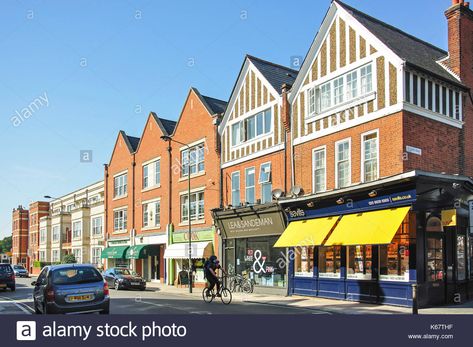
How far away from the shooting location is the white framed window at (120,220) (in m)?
43.1

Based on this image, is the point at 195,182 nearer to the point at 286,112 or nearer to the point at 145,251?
the point at 145,251

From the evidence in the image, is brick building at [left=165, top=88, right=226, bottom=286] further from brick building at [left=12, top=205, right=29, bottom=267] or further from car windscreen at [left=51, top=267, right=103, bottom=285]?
brick building at [left=12, top=205, right=29, bottom=267]

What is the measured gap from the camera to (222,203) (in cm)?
2906

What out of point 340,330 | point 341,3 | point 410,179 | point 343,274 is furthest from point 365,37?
point 340,330

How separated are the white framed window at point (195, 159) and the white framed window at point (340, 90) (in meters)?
10.6

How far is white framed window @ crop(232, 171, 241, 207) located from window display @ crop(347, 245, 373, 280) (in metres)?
8.81

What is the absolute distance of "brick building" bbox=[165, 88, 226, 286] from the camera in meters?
30.3

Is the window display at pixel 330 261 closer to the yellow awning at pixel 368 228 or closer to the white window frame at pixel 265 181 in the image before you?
the yellow awning at pixel 368 228

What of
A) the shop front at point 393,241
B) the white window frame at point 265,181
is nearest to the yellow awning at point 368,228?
the shop front at point 393,241

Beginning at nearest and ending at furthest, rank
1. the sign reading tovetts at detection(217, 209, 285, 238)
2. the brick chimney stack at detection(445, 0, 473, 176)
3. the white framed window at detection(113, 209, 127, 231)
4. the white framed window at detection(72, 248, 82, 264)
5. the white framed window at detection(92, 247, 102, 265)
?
the brick chimney stack at detection(445, 0, 473, 176), the sign reading tovetts at detection(217, 209, 285, 238), the white framed window at detection(113, 209, 127, 231), the white framed window at detection(92, 247, 102, 265), the white framed window at detection(72, 248, 82, 264)

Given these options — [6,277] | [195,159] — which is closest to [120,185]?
[195,159]

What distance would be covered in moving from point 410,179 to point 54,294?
11.6 meters

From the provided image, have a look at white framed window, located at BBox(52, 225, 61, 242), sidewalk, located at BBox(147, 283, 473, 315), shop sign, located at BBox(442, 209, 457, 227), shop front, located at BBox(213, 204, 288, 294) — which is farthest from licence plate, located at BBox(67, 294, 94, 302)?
white framed window, located at BBox(52, 225, 61, 242)

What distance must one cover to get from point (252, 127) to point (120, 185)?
68.0 ft
